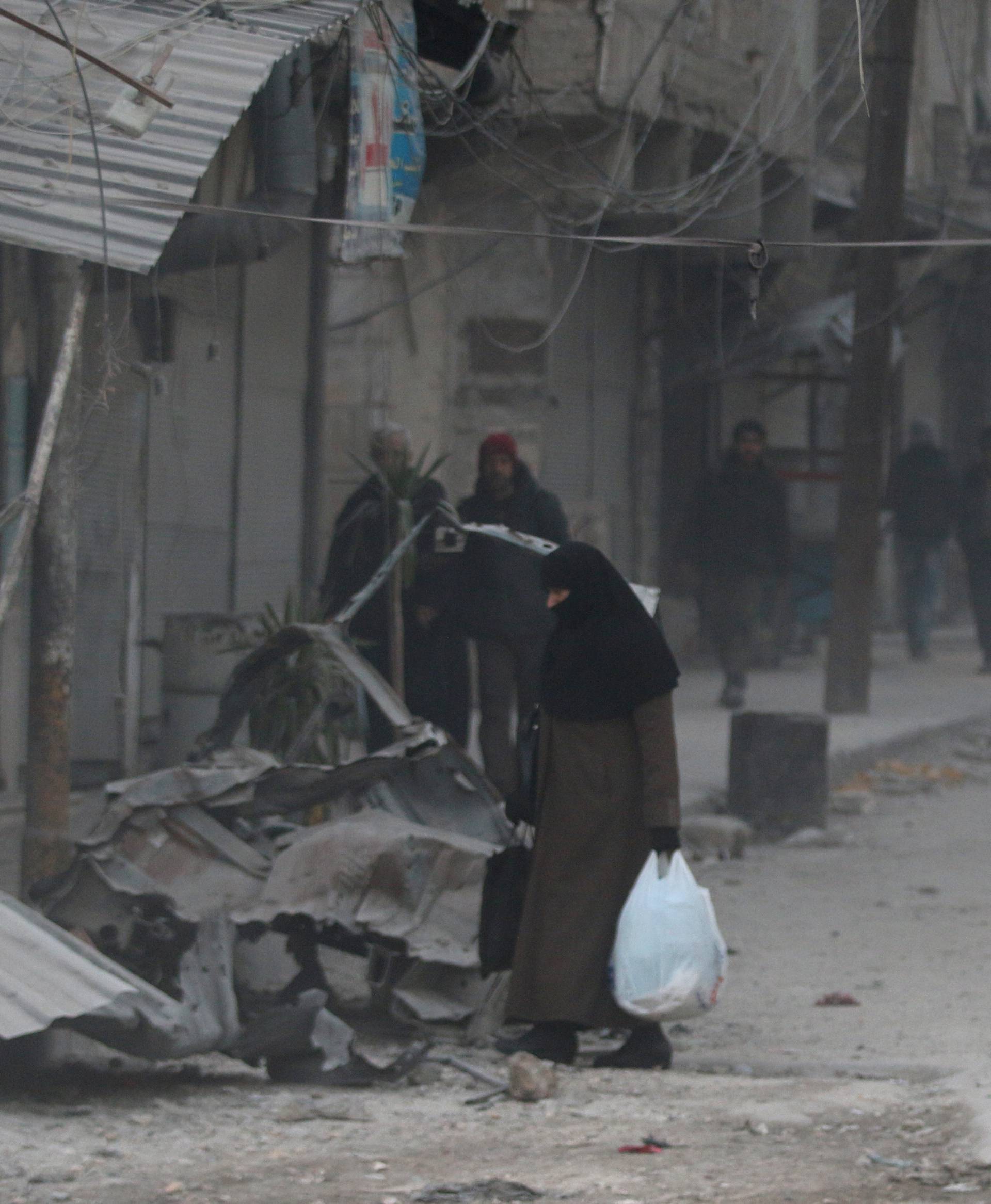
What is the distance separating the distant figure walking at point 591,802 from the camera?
572 cm

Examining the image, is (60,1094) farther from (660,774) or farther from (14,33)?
(14,33)

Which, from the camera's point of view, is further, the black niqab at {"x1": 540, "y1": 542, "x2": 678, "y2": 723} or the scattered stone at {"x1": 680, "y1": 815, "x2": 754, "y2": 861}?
the scattered stone at {"x1": 680, "y1": 815, "x2": 754, "y2": 861}

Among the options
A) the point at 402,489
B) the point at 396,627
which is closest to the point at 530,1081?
the point at 396,627

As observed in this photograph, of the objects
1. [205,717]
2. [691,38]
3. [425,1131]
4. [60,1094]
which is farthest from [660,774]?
[691,38]

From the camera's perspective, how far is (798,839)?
9.80m

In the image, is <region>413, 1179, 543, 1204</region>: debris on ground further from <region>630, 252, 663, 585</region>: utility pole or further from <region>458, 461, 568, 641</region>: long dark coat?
<region>630, 252, 663, 585</region>: utility pole

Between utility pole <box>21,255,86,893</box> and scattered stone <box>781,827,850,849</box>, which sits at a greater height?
utility pole <box>21,255,86,893</box>

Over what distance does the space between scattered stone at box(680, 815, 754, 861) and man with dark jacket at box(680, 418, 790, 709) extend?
4089 millimetres

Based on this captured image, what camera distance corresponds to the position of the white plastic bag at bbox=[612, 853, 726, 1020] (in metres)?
5.55

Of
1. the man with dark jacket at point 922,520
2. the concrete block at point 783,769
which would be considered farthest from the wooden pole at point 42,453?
the man with dark jacket at point 922,520

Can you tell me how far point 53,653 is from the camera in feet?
22.0

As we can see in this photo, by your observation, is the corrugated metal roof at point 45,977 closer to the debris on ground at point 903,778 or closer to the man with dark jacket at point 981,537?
the debris on ground at point 903,778

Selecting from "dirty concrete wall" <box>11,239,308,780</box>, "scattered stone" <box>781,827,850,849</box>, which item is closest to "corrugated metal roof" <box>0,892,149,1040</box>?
"dirty concrete wall" <box>11,239,308,780</box>

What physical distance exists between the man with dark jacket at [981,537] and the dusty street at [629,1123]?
32.7 feet
